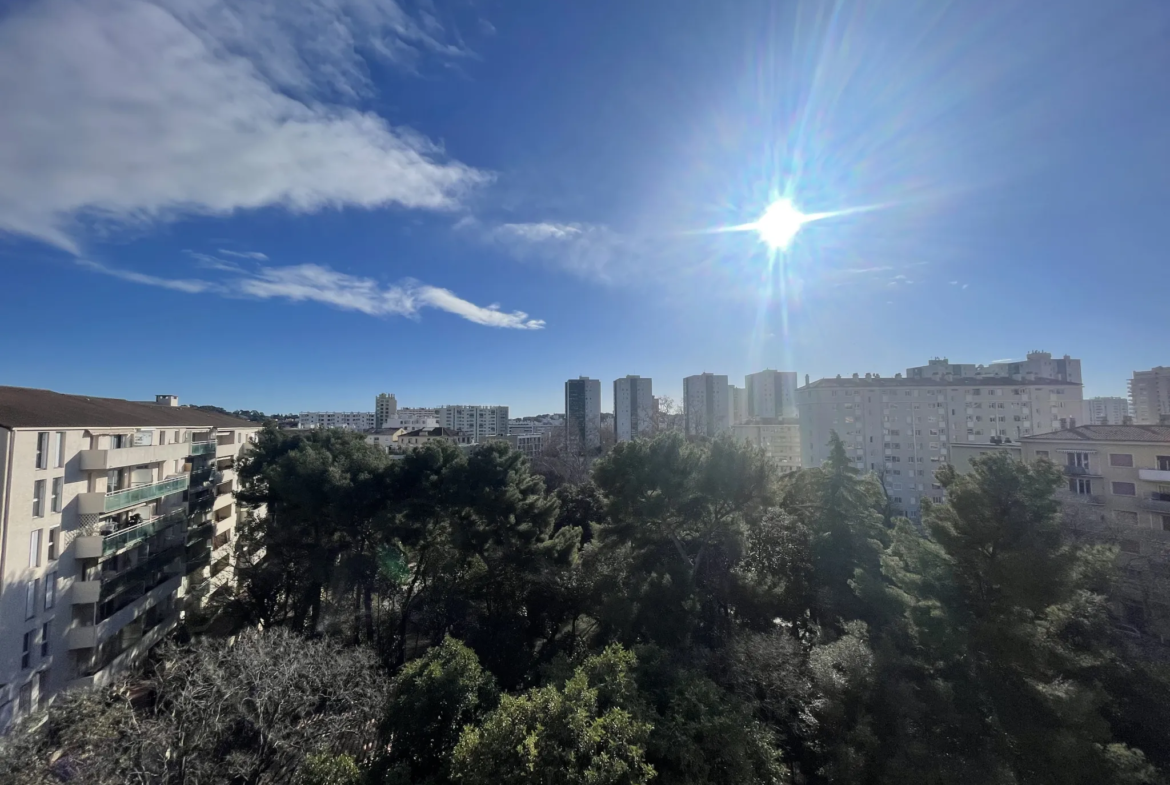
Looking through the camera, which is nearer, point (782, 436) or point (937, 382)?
point (937, 382)

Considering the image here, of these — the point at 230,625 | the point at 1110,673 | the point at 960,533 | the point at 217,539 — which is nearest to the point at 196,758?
the point at 230,625

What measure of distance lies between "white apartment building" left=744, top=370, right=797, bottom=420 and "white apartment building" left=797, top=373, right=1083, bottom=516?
2392cm

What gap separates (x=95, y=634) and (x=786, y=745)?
→ 19.9m

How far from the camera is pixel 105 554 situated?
14914 mm

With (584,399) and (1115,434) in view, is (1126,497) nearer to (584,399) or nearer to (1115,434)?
(1115,434)

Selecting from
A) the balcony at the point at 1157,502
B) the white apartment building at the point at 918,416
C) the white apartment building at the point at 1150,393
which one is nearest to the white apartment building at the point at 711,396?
the white apartment building at the point at 918,416

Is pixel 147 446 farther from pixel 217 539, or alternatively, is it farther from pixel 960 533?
pixel 960 533

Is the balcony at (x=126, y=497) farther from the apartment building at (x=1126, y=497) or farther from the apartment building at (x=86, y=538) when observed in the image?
the apartment building at (x=1126, y=497)

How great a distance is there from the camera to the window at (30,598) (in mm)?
12883

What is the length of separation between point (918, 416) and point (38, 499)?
54.5 m

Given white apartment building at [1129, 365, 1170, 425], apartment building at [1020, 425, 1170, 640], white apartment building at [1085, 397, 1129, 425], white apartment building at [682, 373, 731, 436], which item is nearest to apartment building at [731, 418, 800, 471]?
white apartment building at [682, 373, 731, 436]

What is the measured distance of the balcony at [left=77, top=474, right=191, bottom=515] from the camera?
1476cm

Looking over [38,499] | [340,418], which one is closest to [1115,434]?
[38,499]

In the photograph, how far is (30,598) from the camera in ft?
42.7
